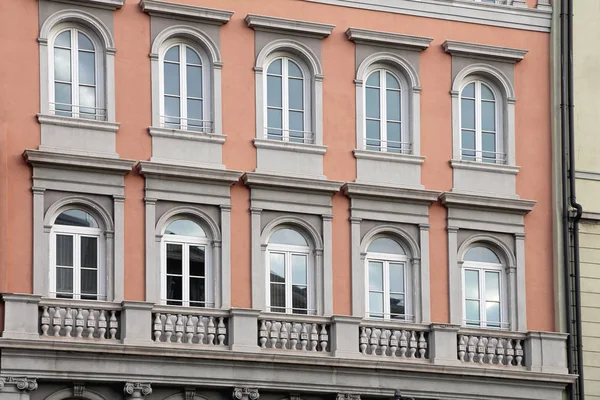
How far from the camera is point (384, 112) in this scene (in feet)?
140

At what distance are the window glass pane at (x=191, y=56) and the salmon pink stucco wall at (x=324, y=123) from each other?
Answer: 548 mm

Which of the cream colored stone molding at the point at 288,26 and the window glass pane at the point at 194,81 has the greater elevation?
the cream colored stone molding at the point at 288,26

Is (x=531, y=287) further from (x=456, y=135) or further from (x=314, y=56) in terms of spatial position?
(x=314, y=56)

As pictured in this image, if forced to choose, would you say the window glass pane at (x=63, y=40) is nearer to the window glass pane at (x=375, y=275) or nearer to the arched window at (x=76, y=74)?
the arched window at (x=76, y=74)

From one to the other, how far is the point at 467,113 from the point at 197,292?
23.3 feet

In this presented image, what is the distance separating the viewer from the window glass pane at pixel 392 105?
42.7m

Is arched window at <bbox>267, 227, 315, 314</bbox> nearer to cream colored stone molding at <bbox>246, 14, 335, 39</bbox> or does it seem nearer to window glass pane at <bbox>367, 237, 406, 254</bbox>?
window glass pane at <bbox>367, 237, 406, 254</bbox>

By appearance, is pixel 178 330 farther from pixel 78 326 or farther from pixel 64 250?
pixel 64 250

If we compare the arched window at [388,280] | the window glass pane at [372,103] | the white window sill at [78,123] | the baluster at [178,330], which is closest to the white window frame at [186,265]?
the baluster at [178,330]

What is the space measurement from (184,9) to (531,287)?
29.8 feet

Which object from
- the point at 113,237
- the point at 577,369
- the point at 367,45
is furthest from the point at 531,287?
the point at 113,237

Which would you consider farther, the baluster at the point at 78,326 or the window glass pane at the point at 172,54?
the window glass pane at the point at 172,54

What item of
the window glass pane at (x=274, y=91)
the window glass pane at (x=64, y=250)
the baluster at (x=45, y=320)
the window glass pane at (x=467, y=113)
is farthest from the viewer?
the window glass pane at (x=467, y=113)

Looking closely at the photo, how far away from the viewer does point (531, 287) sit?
4291cm
